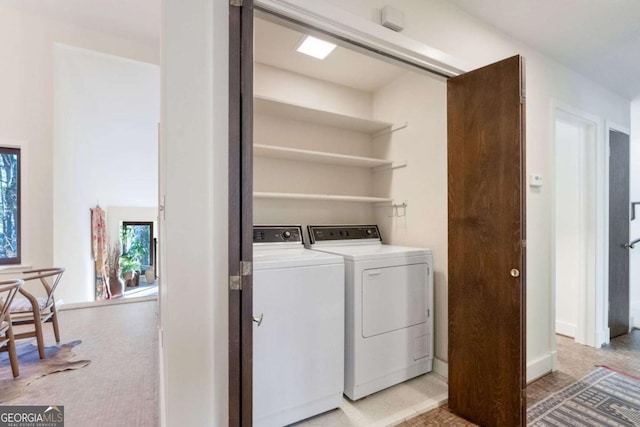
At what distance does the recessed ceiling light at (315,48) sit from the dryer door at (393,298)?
1.65 meters

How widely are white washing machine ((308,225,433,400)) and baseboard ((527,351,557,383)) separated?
28.7 inches

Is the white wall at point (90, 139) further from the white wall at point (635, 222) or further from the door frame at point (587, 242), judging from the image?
the white wall at point (635, 222)

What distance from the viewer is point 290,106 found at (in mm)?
2336

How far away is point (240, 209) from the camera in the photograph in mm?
1120

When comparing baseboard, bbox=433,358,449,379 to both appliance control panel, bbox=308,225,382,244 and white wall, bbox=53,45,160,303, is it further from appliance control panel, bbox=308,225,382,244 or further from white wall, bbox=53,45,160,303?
white wall, bbox=53,45,160,303

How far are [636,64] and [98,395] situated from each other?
4945 millimetres

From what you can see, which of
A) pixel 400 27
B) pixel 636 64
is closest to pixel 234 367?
pixel 400 27

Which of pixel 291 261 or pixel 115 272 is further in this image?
pixel 115 272

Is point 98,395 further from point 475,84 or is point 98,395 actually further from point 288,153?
point 475,84

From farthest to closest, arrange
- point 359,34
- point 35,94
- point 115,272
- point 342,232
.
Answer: point 115,272, point 35,94, point 342,232, point 359,34

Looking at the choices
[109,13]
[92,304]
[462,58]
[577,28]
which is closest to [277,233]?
[462,58]

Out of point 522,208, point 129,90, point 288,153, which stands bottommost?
point 522,208

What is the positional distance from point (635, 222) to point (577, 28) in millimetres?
3664

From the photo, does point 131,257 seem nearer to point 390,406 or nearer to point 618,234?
point 390,406
